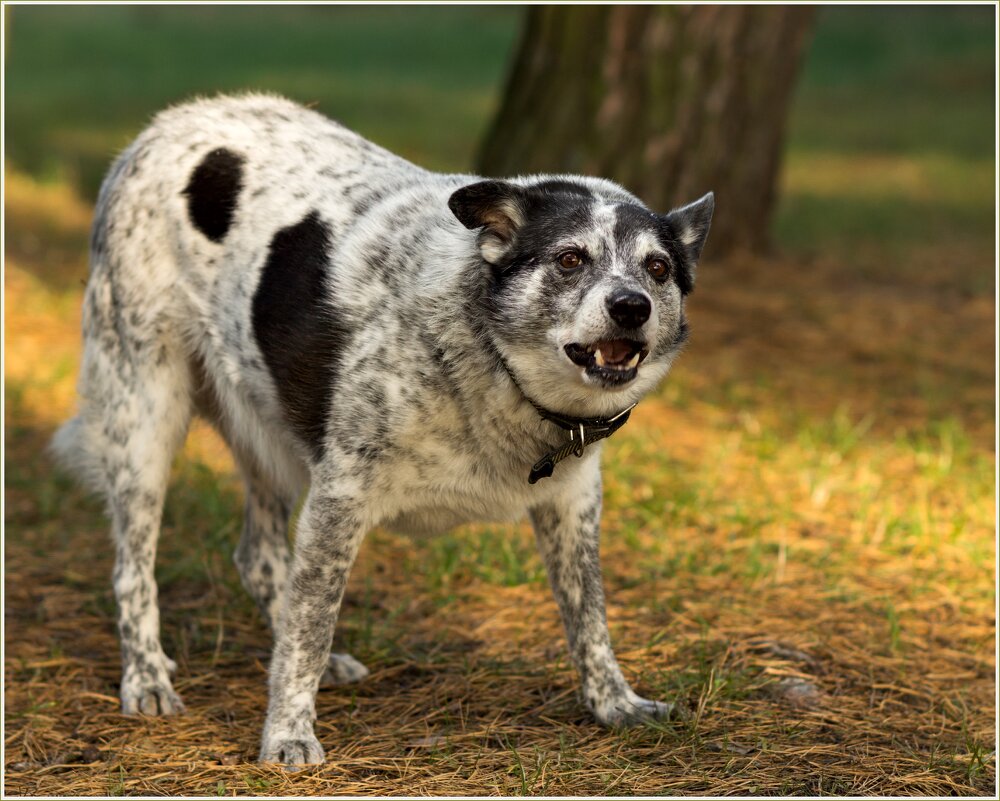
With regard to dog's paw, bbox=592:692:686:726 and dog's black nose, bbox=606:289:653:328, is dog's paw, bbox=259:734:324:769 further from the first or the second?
dog's black nose, bbox=606:289:653:328

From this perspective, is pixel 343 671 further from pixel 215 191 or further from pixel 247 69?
pixel 247 69

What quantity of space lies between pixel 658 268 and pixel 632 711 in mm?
1420

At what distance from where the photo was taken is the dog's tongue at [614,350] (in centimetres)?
343

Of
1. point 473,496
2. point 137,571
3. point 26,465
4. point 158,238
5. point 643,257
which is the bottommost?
point 26,465

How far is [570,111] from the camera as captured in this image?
27.3 ft

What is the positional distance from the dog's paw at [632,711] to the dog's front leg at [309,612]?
90cm

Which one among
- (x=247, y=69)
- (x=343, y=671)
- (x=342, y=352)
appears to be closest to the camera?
(x=342, y=352)

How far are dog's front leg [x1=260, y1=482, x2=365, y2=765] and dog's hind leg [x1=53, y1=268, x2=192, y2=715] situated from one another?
600mm

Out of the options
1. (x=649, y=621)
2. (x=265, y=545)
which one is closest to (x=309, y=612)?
(x=265, y=545)

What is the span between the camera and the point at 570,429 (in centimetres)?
370

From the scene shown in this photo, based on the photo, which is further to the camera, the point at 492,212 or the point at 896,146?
the point at 896,146

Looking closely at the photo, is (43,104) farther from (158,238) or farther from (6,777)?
(6,777)

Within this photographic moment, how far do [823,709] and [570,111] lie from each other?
5.19 meters

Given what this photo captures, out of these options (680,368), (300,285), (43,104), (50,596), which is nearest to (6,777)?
(50,596)
